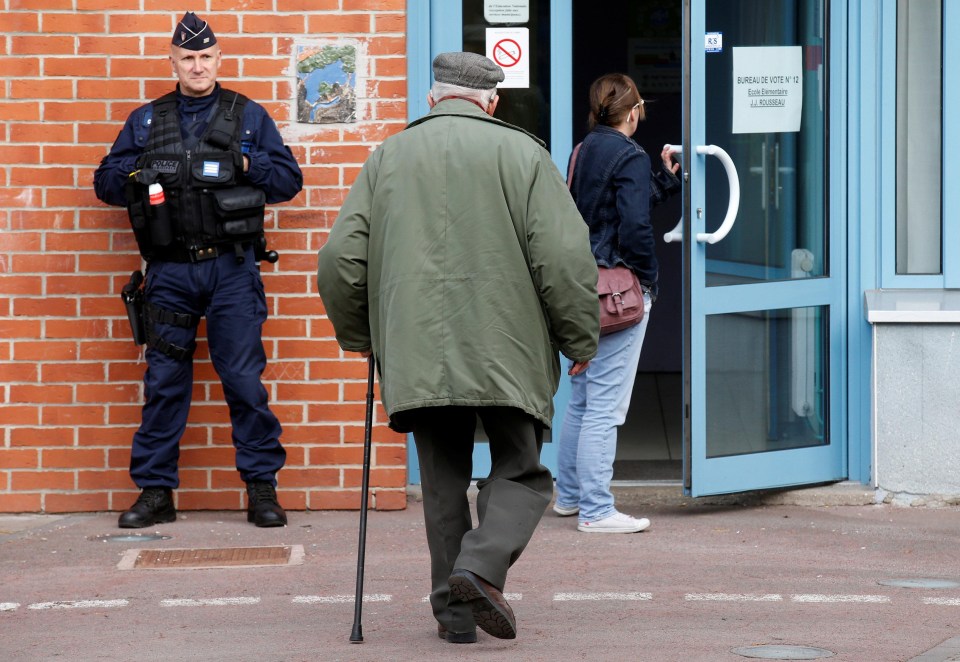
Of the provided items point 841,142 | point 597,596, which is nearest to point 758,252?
point 841,142

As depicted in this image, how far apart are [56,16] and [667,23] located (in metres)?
5.69

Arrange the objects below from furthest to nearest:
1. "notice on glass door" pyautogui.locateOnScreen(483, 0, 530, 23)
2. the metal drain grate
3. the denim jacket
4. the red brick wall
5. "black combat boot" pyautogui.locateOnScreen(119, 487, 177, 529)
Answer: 1. "notice on glass door" pyautogui.locateOnScreen(483, 0, 530, 23)
2. the red brick wall
3. "black combat boot" pyautogui.locateOnScreen(119, 487, 177, 529)
4. the denim jacket
5. the metal drain grate

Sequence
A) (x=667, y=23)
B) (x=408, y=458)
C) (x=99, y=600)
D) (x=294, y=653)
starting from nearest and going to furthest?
(x=294, y=653)
(x=99, y=600)
(x=408, y=458)
(x=667, y=23)

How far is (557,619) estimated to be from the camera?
5316 millimetres

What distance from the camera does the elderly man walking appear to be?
4.80m

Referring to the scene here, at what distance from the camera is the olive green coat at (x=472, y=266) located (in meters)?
4.80

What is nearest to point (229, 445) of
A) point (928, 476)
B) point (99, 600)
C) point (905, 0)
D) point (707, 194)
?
point (99, 600)

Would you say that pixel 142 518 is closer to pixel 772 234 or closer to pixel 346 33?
pixel 346 33

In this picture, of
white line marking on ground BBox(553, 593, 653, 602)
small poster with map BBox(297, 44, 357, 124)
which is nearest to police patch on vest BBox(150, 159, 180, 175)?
small poster with map BBox(297, 44, 357, 124)

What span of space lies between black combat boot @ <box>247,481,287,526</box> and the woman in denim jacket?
1277 mm

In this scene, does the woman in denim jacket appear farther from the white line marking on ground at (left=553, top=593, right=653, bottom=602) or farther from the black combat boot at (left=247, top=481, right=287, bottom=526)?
the black combat boot at (left=247, top=481, right=287, bottom=526)

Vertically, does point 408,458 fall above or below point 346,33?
below

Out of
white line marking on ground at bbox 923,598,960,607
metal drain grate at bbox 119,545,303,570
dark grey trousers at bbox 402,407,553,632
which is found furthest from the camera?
metal drain grate at bbox 119,545,303,570

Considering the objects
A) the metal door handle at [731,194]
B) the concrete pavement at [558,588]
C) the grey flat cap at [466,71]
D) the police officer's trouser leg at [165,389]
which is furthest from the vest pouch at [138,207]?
the metal door handle at [731,194]
